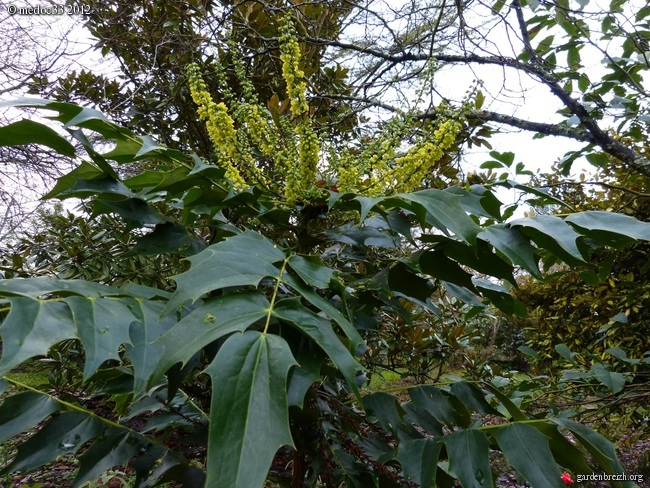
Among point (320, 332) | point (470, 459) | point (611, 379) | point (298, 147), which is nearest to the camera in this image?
point (320, 332)

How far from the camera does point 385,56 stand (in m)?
2.07

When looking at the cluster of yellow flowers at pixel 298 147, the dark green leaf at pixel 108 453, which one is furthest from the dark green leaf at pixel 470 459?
the dark green leaf at pixel 108 453

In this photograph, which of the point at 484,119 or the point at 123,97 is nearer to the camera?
the point at 484,119

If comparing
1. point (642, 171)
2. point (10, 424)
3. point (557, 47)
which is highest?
point (557, 47)

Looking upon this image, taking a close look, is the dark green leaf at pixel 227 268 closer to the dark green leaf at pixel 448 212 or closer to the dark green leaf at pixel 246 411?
the dark green leaf at pixel 246 411

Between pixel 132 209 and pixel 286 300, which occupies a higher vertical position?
pixel 132 209

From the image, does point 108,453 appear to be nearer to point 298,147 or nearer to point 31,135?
point 31,135

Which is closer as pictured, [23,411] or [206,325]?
[206,325]

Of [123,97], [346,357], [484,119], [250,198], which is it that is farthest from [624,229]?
[123,97]

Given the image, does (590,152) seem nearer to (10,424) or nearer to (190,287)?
(190,287)

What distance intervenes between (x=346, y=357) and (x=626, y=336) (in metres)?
2.24

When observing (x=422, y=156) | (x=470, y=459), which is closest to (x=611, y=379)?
(x=470, y=459)

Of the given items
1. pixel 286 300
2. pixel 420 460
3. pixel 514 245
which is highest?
pixel 514 245

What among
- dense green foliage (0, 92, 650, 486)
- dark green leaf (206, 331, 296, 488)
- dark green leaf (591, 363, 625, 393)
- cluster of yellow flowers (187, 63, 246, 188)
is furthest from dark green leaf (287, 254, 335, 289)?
dark green leaf (591, 363, 625, 393)
